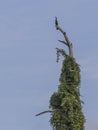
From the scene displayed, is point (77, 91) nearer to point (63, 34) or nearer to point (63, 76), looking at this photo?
point (63, 76)

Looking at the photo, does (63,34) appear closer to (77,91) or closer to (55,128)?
(77,91)

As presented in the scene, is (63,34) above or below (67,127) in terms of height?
above

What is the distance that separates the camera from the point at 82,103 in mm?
38562

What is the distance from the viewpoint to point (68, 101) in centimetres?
3769

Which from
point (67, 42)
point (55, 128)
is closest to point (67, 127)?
point (55, 128)

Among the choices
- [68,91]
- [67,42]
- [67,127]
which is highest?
[67,42]

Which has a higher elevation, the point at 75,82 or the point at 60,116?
the point at 75,82

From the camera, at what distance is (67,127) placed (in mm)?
37438

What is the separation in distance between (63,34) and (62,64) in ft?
7.65

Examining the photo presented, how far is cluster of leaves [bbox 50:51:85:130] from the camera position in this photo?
37.5m

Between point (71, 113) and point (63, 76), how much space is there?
2.98 meters

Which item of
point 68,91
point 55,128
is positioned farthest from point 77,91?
point 55,128

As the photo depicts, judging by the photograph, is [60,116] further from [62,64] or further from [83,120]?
[62,64]

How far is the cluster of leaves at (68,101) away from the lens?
123 feet
